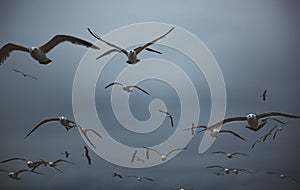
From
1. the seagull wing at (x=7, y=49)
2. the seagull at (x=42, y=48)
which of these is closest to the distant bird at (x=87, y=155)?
the seagull at (x=42, y=48)

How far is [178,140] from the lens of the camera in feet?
8.35

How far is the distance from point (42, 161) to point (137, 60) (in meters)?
0.70

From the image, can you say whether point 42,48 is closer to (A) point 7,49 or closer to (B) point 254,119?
(A) point 7,49

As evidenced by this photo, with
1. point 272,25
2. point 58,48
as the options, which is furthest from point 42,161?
point 272,25

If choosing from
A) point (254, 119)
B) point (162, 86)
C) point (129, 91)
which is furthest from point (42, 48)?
point (254, 119)

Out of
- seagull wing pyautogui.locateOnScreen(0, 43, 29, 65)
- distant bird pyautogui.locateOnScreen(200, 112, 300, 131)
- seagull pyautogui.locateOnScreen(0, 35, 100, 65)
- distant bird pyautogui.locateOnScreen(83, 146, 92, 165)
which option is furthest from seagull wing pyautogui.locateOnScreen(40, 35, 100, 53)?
distant bird pyautogui.locateOnScreen(200, 112, 300, 131)

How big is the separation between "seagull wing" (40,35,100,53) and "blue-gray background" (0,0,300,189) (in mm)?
25

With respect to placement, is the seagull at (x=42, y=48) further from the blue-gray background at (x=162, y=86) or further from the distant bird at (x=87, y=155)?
the distant bird at (x=87, y=155)

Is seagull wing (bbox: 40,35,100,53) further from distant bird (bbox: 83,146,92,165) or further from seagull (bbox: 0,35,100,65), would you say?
distant bird (bbox: 83,146,92,165)

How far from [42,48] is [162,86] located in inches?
25.2

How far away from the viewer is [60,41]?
2.56 meters

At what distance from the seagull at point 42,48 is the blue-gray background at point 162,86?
0.08 ft

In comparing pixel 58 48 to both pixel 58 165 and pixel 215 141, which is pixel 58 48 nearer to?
pixel 58 165

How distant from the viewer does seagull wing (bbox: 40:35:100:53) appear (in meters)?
2.54
